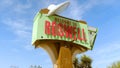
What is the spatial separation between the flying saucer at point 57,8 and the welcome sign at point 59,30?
214 millimetres

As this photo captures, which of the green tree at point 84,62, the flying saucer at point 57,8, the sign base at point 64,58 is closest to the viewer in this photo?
the sign base at point 64,58

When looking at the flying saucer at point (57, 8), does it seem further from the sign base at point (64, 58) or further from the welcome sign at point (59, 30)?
the sign base at point (64, 58)

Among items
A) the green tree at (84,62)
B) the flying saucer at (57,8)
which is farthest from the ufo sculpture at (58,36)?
the green tree at (84,62)

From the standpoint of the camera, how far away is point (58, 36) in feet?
31.6

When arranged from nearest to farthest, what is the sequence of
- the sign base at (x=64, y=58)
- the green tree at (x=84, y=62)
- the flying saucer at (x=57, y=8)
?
1. the sign base at (x=64, y=58)
2. the flying saucer at (x=57, y=8)
3. the green tree at (x=84, y=62)

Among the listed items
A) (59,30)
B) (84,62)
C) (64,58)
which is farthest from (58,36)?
(84,62)

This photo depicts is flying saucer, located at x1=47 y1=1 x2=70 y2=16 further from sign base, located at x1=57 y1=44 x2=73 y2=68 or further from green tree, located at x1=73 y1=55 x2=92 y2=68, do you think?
green tree, located at x1=73 y1=55 x2=92 y2=68

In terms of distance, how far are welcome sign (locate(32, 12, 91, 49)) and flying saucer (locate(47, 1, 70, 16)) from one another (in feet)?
0.70

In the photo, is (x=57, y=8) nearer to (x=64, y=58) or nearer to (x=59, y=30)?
(x=59, y=30)

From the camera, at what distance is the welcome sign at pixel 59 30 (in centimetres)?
937

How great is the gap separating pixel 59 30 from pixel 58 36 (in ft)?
0.95

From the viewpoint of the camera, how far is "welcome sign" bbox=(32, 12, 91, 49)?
30.8ft

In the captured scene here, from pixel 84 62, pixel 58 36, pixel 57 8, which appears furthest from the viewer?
pixel 84 62

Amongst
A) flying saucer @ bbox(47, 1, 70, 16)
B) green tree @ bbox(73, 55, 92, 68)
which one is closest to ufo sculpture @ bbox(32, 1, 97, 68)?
flying saucer @ bbox(47, 1, 70, 16)
